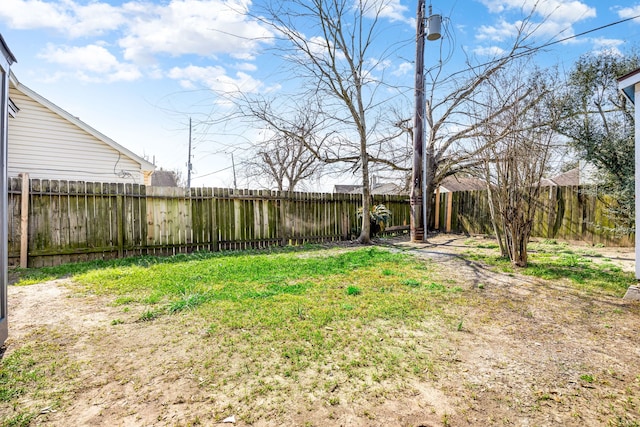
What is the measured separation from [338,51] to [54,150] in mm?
7781

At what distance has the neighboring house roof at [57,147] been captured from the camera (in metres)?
7.76

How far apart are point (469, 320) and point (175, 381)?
2.39 metres

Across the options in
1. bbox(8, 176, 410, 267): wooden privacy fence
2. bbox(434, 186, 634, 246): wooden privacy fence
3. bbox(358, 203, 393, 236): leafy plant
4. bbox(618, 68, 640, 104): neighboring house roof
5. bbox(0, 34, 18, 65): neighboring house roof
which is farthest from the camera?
bbox(358, 203, 393, 236): leafy plant

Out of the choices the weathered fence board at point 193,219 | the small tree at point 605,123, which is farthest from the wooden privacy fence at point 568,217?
the small tree at point 605,123

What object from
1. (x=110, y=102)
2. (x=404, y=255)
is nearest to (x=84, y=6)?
(x=110, y=102)

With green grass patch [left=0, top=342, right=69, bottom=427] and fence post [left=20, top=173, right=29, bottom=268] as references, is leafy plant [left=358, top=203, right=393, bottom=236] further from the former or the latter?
green grass patch [left=0, top=342, right=69, bottom=427]

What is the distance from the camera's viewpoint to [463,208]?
35.0ft

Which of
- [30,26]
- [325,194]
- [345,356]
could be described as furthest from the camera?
[325,194]

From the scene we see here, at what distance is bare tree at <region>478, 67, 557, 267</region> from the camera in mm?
4715

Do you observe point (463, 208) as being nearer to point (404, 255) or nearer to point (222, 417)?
point (404, 255)

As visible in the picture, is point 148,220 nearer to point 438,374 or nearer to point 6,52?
point 6,52

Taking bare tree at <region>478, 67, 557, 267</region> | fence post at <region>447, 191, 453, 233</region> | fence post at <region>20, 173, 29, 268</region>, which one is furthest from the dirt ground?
fence post at <region>447, 191, 453, 233</region>

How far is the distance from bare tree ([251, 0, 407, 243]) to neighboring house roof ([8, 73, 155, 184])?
217 inches

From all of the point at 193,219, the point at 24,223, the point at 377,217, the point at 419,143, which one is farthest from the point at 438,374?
the point at 377,217
